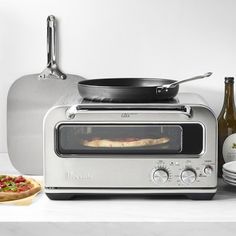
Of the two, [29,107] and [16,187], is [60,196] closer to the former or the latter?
[16,187]

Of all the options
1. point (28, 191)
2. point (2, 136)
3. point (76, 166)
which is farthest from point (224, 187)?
point (2, 136)

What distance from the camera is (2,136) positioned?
2201 mm

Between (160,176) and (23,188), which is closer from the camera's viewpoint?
(160,176)

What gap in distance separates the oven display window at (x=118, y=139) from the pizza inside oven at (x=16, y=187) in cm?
17

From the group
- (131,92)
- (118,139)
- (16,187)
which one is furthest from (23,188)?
(131,92)

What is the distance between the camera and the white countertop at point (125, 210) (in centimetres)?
159

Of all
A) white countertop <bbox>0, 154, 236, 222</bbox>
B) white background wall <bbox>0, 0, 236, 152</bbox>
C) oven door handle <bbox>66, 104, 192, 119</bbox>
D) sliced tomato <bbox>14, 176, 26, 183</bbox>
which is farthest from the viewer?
white background wall <bbox>0, 0, 236, 152</bbox>

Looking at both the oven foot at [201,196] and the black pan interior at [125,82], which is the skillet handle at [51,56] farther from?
the oven foot at [201,196]

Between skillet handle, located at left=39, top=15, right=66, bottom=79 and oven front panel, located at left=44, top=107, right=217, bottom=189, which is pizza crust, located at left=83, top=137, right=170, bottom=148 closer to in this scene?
oven front panel, located at left=44, top=107, right=217, bottom=189

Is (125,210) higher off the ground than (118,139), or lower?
lower

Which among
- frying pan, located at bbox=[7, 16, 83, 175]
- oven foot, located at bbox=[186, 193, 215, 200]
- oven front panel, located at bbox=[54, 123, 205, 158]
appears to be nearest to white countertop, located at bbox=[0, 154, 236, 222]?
oven foot, located at bbox=[186, 193, 215, 200]

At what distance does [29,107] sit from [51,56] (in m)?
0.19

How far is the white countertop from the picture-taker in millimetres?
1587

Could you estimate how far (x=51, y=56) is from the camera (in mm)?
2139
